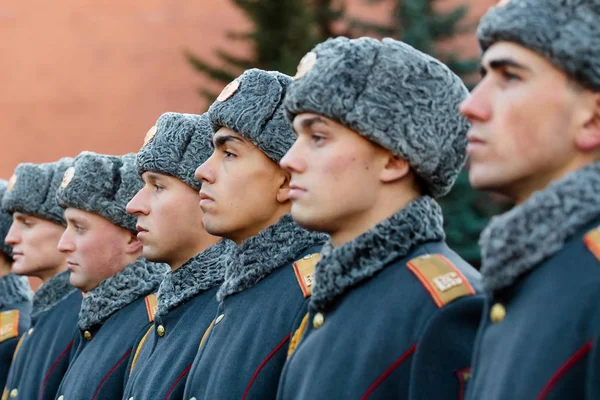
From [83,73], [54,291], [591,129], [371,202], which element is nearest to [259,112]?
[371,202]

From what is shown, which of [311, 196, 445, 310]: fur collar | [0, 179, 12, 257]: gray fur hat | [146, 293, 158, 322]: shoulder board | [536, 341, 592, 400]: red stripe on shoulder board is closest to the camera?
[536, 341, 592, 400]: red stripe on shoulder board

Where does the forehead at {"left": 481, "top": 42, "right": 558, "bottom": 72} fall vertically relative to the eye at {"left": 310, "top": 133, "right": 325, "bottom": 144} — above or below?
above

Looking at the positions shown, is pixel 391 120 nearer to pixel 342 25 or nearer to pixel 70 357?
pixel 70 357

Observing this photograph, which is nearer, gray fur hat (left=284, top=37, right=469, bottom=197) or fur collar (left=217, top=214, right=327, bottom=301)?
gray fur hat (left=284, top=37, right=469, bottom=197)

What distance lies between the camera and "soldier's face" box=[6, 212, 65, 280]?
6102 millimetres

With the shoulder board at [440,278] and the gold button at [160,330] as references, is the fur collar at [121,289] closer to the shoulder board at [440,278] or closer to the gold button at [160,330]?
the gold button at [160,330]

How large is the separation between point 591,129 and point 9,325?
4815 millimetres

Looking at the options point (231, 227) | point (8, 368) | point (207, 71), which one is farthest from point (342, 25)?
point (231, 227)

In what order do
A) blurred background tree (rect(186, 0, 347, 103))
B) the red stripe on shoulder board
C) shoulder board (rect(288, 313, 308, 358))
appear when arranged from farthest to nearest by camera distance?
blurred background tree (rect(186, 0, 347, 103)), shoulder board (rect(288, 313, 308, 358)), the red stripe on shoulder board

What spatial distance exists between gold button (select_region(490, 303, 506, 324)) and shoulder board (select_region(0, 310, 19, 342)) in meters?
4.57

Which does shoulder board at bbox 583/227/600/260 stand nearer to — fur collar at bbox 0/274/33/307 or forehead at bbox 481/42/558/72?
forehead at bbox 481/42/558/72

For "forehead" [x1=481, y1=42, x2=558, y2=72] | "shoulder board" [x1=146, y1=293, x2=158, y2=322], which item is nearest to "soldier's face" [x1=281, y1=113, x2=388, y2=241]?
"forehead" [x1=481, y1=42, x2=558, y2=72]

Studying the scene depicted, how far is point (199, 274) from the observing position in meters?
4.53

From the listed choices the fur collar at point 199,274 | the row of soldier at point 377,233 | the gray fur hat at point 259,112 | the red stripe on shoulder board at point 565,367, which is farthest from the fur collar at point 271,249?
the red stripe on shoulder board at point 565,367
